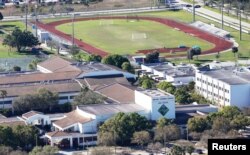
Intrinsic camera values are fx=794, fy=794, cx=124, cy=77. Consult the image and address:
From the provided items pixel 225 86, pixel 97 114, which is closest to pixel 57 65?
pixel 225 86

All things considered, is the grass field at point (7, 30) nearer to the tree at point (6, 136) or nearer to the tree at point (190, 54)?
the tree at point (190, 54)

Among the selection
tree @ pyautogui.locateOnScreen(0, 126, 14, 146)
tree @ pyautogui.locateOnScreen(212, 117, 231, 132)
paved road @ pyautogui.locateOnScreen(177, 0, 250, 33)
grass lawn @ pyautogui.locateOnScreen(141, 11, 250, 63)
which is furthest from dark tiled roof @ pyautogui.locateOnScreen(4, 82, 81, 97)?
paved road @ pyautogui.locateOnScreen(177, 0, 250, 33)

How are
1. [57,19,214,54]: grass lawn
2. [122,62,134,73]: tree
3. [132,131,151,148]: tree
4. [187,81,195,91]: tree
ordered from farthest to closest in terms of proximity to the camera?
[57,19,214,54]: grass lawn
[122,62,134,73]: tree
[187,81,195,91]: tree
[132,131,151,148]: tree

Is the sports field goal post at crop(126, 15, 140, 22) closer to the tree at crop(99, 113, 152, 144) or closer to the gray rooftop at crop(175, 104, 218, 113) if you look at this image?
the gray rooftop at crop(175, 104, 218, 113)

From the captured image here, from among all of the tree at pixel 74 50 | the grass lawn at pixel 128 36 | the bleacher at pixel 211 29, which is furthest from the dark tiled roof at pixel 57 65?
the bleacher at pixel 211 29

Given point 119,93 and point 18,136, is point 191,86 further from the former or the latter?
point 18,136
